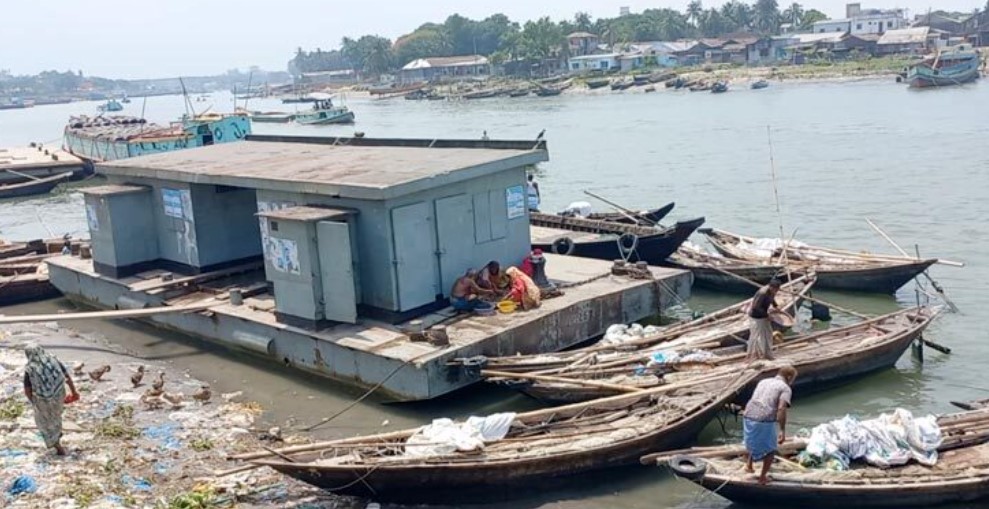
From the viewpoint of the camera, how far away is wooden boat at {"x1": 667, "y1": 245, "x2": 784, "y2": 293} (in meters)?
18.6

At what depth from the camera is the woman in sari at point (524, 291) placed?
48.0 ft

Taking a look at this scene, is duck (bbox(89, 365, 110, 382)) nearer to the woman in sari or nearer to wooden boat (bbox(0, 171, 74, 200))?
the woman in sari

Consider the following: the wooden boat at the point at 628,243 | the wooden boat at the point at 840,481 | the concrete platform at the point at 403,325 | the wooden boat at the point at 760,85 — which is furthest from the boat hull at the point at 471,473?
the wooden boat at the point at 760,85

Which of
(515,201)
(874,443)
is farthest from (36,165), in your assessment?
(874,443)

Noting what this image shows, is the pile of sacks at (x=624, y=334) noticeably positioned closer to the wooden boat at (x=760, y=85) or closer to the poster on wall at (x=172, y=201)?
the poster on wall at (x=172, y=201)

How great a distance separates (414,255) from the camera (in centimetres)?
1426

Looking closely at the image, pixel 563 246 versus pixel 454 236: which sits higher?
pixel 454 236

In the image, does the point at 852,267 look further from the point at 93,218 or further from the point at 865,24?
the point at 865,24

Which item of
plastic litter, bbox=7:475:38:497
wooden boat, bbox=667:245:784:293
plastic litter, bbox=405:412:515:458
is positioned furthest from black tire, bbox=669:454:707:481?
wooden boat, bbox=667:245:784:293

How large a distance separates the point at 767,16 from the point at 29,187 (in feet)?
347

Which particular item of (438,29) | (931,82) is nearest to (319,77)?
(438,29)

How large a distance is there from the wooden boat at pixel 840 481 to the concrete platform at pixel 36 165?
40.8 m

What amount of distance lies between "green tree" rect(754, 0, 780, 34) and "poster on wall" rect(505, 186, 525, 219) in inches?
4657

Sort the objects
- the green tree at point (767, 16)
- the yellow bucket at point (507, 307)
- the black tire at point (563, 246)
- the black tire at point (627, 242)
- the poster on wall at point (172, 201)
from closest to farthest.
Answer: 1. the yellow bucket at point (507, 307)
2. the poster on wall at point (172, 201)
3. the black tire at point (627, 242)
4. the black tire at point (563, 246)
5. the green tree at point (767, 16)
